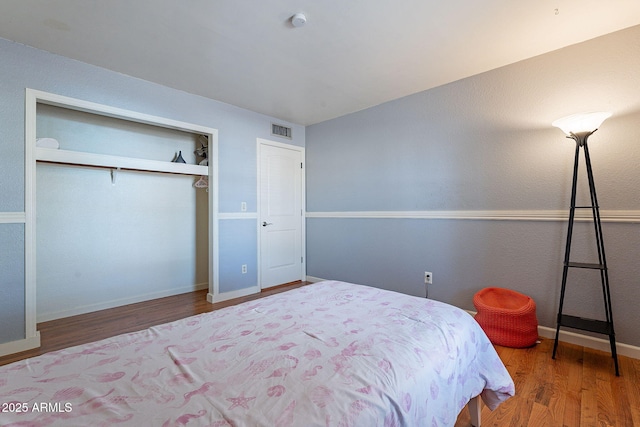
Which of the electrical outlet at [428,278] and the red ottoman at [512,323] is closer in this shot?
the red ottoman at [512,323]

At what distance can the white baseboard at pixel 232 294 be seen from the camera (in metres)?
3.33

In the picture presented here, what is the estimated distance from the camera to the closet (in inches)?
107

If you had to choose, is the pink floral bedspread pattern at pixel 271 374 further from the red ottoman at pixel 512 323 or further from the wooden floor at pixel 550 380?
the red ottoman at pixel 512 323

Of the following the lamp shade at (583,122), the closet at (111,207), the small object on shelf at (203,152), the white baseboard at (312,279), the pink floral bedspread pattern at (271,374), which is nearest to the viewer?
the pink floral bedspread pattern at (271,374)

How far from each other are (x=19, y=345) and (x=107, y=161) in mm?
1626

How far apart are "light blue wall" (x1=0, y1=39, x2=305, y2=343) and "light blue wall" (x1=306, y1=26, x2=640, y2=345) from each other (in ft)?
3.99

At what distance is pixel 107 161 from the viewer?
2719 millimetres

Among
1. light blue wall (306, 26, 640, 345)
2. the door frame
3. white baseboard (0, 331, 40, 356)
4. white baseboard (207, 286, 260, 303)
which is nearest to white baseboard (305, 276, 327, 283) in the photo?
the door frame

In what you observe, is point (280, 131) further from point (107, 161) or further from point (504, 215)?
point (504, 215)

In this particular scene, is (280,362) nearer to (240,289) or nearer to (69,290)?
(240,289)

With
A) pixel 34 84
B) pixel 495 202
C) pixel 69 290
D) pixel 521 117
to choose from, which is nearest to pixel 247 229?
pixel 69 290

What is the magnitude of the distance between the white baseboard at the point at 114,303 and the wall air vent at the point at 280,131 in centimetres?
231

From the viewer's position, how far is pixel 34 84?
2.25 meters

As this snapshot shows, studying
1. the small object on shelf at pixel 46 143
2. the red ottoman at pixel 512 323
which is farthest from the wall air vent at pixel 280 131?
the red ottoman at pixel 512 323
